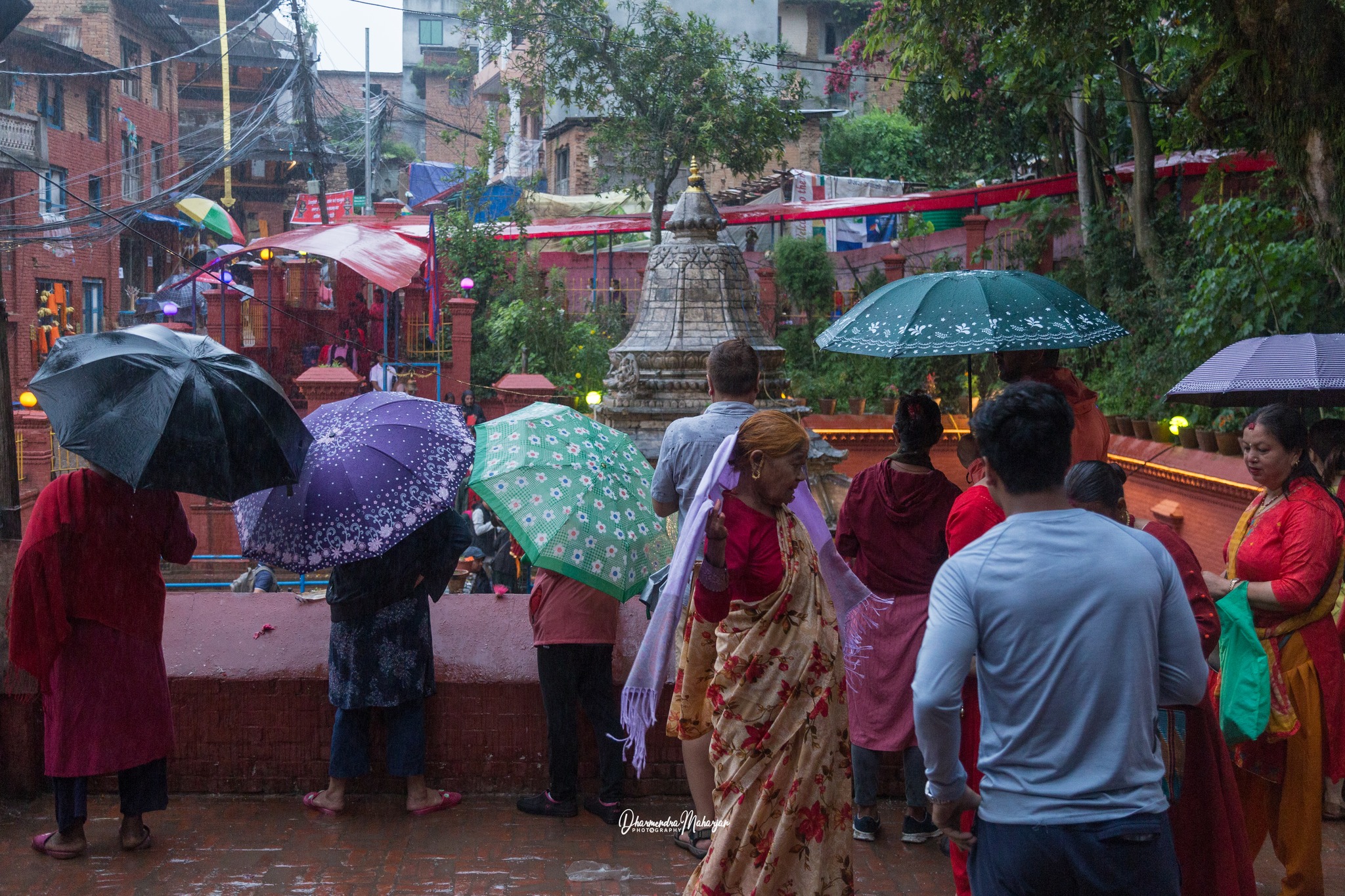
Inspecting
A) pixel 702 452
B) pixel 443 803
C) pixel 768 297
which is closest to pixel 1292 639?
pixel 702 452

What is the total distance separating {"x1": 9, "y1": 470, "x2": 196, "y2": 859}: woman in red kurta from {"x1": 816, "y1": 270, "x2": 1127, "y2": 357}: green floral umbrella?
104 inches

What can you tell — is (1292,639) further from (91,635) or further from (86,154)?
(86,154)

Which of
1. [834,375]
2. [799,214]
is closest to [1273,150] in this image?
[834,375]

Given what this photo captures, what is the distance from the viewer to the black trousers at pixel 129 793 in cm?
390

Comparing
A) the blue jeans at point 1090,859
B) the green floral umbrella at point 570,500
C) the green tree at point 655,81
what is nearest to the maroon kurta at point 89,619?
the green floral umbrella at point 570,500

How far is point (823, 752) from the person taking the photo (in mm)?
3195

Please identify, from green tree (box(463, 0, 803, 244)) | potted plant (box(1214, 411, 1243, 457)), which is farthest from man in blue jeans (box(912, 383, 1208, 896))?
green tree (box(463, 0, 803, 244))

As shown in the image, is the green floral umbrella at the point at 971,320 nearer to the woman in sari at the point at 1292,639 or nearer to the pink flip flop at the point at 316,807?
the woman in sari at the point at 1292,639

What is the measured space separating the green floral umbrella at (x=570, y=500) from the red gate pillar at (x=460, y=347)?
1416 centimetres

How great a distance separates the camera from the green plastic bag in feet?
11.7

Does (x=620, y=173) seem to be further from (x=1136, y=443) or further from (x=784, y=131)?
(x=1136, y=443)

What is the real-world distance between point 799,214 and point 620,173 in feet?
13.0

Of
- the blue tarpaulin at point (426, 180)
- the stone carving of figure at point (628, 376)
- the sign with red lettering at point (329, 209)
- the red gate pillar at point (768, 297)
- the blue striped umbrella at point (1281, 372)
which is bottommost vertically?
the stone carving of figure at point (628, 376)

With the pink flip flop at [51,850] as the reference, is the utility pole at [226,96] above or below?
above
